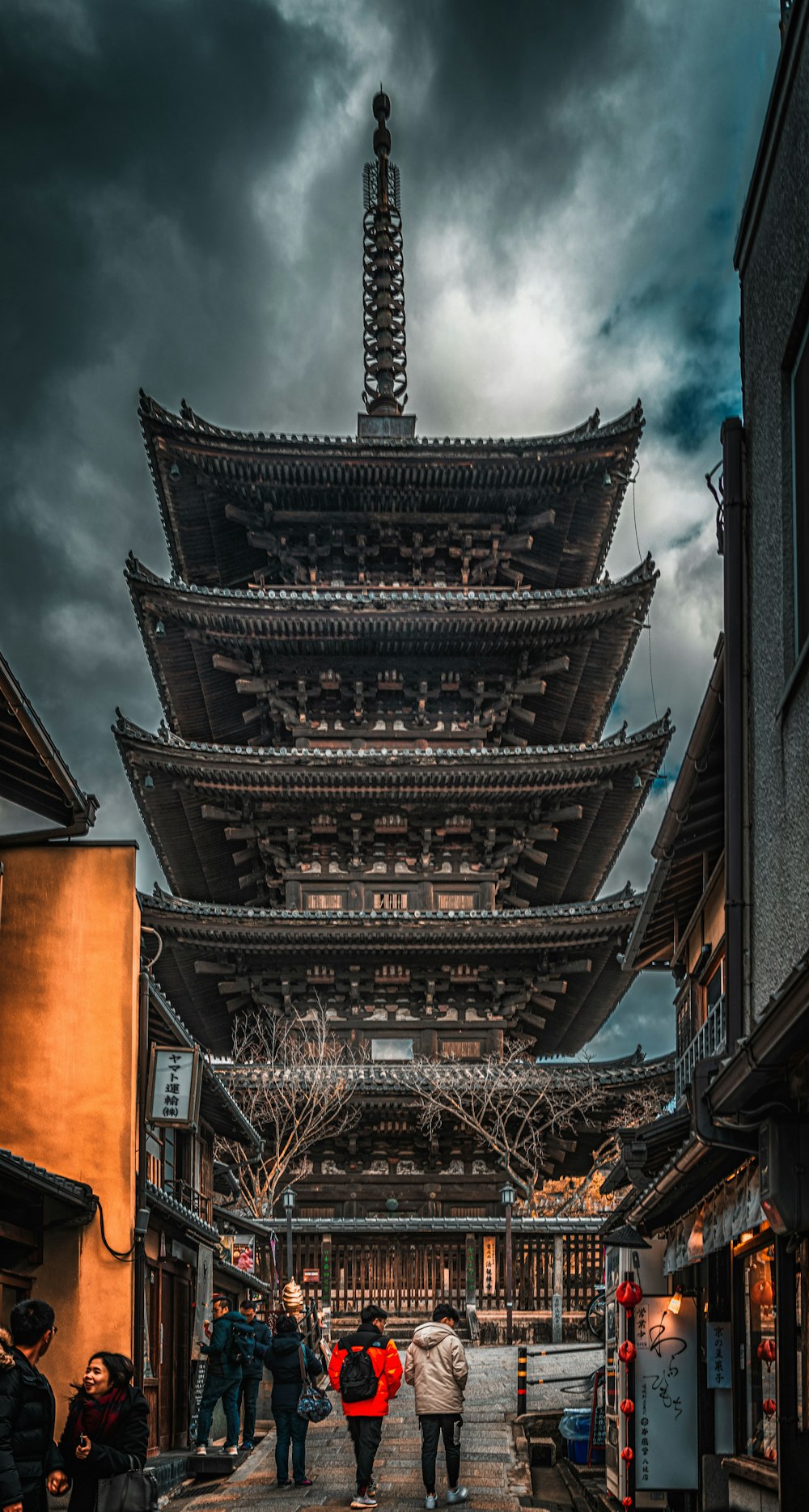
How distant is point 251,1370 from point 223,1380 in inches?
20.7

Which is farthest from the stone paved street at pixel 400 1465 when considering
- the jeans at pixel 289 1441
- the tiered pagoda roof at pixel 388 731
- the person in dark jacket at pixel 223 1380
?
the tiered pagoda roof at pixel 388 731

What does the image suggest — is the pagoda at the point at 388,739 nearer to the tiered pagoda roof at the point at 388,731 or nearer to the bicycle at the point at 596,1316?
the tiered pagoda roof at the point at 388,731

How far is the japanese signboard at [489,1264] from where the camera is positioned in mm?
32562

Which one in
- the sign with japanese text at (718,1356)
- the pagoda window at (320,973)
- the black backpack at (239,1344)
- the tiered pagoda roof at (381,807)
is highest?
the tiered pagoda roof at (381,807)

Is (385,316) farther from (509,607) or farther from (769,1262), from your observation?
(769,1262)

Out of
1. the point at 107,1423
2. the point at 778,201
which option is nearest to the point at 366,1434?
the point at 107,1423

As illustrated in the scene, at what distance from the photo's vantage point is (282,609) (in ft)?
120

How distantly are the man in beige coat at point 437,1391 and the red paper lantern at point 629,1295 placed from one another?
1.59 meters

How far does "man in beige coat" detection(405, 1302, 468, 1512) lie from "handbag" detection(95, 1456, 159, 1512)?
6.18 metres

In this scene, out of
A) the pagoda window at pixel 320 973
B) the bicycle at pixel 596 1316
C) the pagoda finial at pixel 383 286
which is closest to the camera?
the bicycle at pixel 596 1316

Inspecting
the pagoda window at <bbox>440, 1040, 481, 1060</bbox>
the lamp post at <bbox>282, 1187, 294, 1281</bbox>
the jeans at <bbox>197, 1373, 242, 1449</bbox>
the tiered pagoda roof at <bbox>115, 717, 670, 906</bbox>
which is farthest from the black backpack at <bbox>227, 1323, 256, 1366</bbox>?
the tiered pagoda roof at <bbox>115, 717, 670, 906</bbox>

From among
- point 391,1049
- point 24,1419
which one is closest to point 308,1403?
point 24,1419

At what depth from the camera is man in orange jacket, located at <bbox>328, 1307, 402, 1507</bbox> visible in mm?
14688

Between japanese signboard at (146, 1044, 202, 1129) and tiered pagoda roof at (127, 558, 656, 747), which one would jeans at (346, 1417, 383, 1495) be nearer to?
japanese signboard at (146, 1044, 202, 1129)
